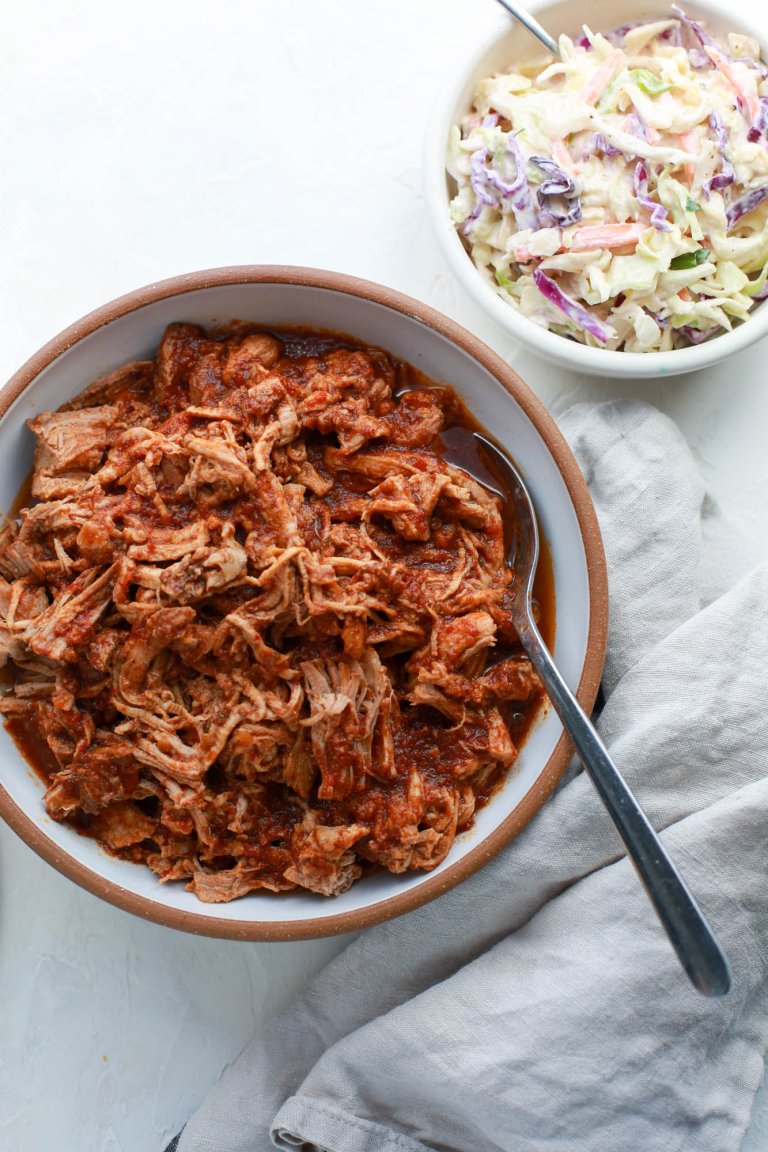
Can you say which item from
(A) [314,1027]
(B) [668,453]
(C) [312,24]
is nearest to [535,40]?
(C) [312,24]

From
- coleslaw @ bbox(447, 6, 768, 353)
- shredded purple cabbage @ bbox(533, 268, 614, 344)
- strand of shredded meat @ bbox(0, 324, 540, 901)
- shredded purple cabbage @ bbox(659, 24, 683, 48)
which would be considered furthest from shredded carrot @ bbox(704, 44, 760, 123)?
strand of shredded meat @ bbox(0, 324, 540, 901)

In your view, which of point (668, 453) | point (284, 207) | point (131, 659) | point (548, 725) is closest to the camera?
point (131, 659)

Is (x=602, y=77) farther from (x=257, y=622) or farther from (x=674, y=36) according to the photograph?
(x=257, y=622)

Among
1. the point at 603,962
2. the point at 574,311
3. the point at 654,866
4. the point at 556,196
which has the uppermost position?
the point at 556,196

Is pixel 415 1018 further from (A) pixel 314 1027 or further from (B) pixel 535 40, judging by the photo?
(B) pixel 535 40

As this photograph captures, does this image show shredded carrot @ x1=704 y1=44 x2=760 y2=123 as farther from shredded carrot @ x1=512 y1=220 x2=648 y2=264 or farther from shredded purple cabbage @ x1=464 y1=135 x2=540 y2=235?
shredded purple cabbage @ x1=464 y1=135 x2=540 y2=235

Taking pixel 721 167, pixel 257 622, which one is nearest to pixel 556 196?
pixel 721 167

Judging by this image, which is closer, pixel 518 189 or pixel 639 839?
pixel 639 839
